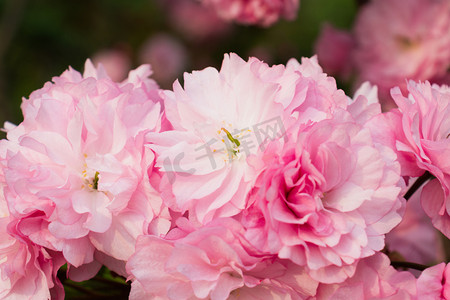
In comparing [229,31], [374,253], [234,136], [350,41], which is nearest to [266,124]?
[234,136]

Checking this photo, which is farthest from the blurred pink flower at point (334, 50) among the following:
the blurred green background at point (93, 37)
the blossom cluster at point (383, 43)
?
the blurred green background at point (93, 37)

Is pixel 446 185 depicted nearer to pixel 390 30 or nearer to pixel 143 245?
pixel 143 245

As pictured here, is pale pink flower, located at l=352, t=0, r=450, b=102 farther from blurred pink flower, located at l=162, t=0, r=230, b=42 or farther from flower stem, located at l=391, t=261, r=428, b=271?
blurred pink flower, located at l=162, t=0, r=230, b=42

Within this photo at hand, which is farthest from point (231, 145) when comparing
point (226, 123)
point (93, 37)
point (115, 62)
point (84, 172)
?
point (93, 37)

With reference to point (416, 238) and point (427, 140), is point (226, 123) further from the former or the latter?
point (416, 238)

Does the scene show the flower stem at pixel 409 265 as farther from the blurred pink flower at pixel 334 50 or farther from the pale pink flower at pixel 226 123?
the blurred pink flower at pixel 334 50

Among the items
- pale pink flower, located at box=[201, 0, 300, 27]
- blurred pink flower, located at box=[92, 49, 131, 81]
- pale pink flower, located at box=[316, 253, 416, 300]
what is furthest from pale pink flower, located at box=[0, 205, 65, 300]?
blurred pink flower, located at box=[92, 49, 131, 81]
